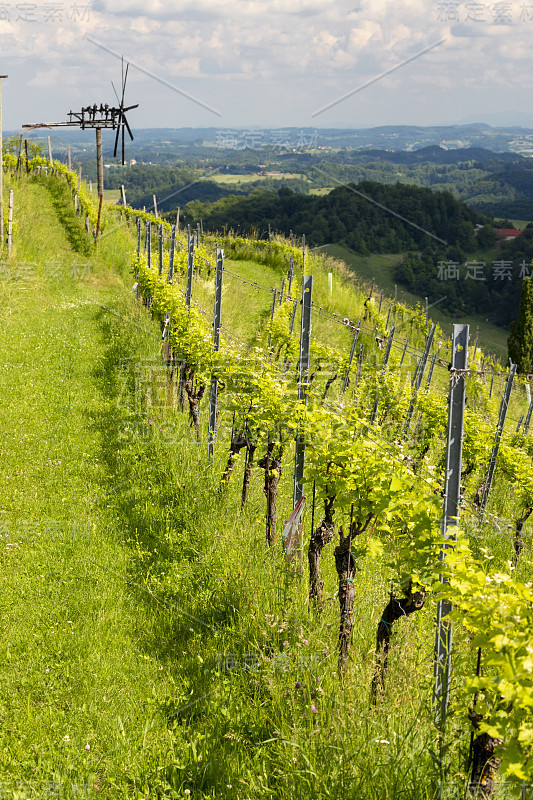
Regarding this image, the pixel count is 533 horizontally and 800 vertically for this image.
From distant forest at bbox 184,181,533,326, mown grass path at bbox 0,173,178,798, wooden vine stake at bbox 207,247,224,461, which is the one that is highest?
distant forest at bbox 184,181,533,326

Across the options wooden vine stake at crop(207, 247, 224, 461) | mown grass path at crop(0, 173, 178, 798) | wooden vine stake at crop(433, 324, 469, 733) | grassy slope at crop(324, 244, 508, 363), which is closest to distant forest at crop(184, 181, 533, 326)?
grassy slope at crop(324, 244, 508, 363)

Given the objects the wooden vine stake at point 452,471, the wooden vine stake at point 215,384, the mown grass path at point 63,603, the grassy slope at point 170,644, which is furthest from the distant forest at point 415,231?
the wooden vine stake at point 452,471

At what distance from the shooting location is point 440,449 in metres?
11.1

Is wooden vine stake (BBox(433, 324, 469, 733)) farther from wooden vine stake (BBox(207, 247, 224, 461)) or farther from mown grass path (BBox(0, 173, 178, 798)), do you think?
wooden vine stake (BBox(207, 247, 224, 461))

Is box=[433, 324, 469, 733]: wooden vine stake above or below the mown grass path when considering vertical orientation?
above

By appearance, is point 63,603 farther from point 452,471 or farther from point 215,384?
point 452,471

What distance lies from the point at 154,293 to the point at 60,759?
10194mm

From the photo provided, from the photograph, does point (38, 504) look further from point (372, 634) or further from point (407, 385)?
point (407, 385)

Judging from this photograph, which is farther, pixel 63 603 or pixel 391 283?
pixel 391 283

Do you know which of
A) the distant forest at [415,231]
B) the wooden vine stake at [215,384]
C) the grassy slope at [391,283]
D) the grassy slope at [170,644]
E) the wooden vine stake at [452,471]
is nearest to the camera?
the wooden vine stake at [452,471]

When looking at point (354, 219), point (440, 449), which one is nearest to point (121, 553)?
point (440, 449)

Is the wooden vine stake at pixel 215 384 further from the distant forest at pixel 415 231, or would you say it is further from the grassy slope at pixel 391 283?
the distant forest at pixel 415 231

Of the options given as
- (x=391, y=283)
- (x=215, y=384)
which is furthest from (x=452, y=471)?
(x=391, y=283)

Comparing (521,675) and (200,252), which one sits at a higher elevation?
(200,252)
